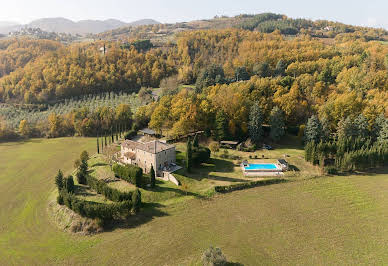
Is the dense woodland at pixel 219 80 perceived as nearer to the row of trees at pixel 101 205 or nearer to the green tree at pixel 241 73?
the green tree at pixel 241 73

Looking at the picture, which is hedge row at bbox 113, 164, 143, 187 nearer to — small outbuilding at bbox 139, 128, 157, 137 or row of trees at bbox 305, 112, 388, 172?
small outbuilding at bbox 139, 128, 157, 137

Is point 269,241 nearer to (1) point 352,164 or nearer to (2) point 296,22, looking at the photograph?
(1) point 352,164

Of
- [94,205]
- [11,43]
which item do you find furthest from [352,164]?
[11,43]

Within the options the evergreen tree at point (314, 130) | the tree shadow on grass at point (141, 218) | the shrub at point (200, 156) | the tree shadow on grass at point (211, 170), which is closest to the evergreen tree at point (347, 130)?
the evergreen tree at point (314, 130)

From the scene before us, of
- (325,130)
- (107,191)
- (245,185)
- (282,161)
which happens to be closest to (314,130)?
(325,130)

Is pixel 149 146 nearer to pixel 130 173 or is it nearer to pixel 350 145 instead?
pixel 130 173

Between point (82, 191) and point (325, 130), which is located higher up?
point (325, 130)
